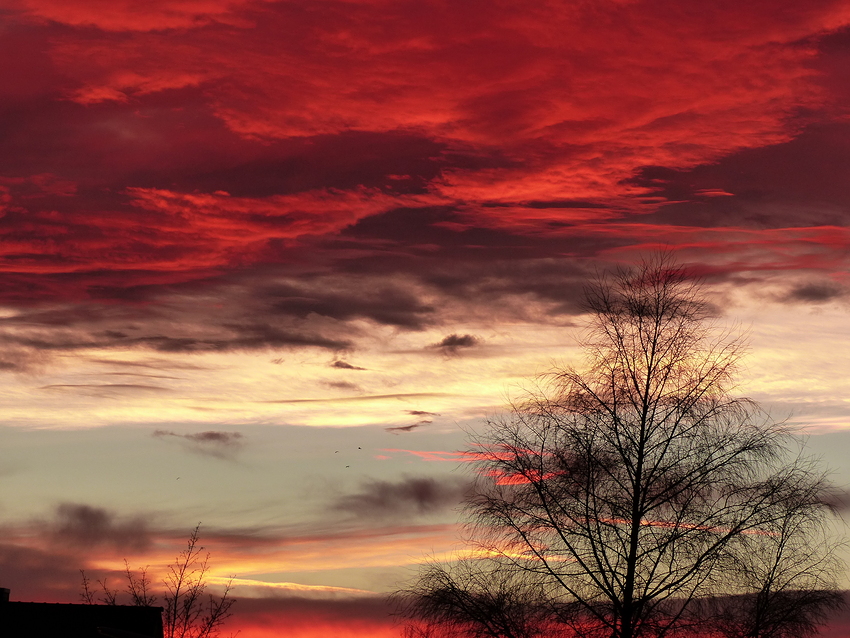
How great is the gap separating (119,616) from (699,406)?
73.2ft

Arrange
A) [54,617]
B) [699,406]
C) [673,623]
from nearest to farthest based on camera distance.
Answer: [673,623], [699,406], [54,617]

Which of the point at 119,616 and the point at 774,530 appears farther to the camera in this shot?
the point at 119,616

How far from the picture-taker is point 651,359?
27.9m

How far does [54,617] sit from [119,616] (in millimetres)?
2215

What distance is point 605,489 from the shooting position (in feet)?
87.2

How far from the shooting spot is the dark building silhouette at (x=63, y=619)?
1393 inches

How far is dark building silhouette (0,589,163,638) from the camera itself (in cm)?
3538

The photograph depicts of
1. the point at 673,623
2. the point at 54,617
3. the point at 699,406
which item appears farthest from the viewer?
the point at 54,617

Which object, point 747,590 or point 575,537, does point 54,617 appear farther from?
point 747,590

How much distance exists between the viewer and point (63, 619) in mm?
35812

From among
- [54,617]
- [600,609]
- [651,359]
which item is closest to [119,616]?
[54,617]

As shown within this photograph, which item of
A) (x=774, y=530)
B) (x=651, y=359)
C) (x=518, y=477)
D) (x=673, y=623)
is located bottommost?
(x=673, y=623)

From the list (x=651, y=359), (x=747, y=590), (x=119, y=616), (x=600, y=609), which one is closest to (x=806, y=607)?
(x=747, y=590)

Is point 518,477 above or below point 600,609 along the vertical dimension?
above
